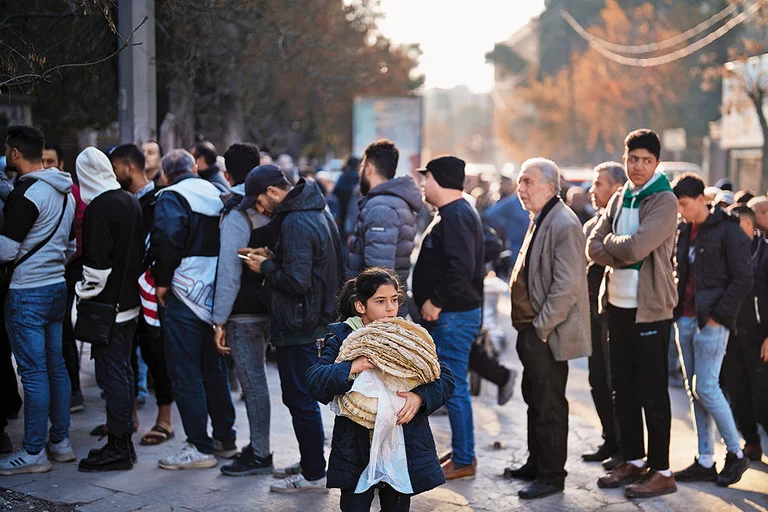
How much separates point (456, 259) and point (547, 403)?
107 cm

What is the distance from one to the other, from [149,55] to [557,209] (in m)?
5.15

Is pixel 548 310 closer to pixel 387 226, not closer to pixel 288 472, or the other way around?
pixel 387 226

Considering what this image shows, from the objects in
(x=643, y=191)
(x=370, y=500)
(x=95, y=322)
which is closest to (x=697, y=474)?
(x=643, y=191)

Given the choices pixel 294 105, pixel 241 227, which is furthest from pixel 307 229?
pixel 294 105

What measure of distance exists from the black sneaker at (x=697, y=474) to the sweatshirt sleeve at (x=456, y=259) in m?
1.96

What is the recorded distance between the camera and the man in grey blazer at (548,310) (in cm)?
590

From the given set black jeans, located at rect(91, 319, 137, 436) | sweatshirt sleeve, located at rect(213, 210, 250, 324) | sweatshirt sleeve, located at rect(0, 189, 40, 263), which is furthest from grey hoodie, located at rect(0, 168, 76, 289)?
sweatshirt sleeve, located at rect(213, 210, 250, 324)

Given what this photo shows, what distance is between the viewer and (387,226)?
21.1 ft

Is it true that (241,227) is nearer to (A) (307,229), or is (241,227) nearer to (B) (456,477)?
(A) (307,229)

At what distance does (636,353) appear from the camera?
6137 millimetres

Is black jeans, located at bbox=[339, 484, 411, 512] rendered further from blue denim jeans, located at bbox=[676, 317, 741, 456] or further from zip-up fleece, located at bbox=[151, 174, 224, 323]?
blue denim jeans, located at bbox=[676, 317, 741, 456]

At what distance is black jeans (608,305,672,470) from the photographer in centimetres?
609

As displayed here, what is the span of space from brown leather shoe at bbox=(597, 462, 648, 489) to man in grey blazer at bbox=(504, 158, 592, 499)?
332mm

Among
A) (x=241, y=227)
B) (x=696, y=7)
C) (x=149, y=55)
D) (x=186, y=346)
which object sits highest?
(x=696, y=7)
